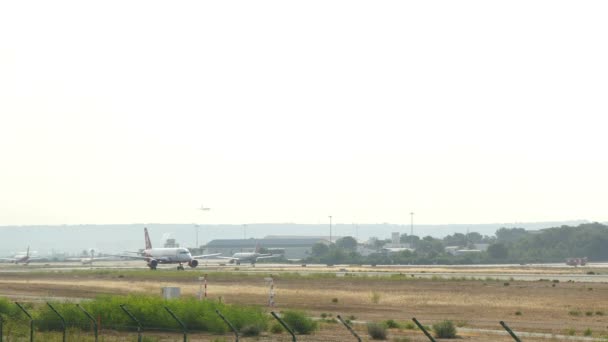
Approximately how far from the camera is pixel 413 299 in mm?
71188

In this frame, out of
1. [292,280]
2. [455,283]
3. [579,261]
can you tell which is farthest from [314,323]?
[579,261]

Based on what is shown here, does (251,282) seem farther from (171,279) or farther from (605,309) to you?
(605,309)

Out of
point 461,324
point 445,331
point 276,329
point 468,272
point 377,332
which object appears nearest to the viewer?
point 377,332

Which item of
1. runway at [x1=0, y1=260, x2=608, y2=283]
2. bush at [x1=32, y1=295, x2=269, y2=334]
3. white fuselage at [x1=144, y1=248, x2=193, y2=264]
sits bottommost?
bush at [x1=32, y1=295, x2=269, y2=334]

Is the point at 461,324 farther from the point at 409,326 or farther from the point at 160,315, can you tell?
the point at 160,315

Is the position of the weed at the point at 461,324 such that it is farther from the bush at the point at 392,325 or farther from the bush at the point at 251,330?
the bush at the point at 251,330

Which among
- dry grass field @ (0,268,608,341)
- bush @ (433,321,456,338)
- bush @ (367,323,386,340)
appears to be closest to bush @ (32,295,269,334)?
dry grass field @ (0,268,608,341)

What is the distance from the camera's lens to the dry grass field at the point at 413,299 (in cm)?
4728

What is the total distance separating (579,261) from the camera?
186 m

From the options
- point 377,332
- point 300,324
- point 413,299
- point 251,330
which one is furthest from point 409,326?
point 413,299

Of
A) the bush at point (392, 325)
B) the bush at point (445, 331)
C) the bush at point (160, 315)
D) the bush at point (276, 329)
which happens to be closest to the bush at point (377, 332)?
the bush at point (445, 331)

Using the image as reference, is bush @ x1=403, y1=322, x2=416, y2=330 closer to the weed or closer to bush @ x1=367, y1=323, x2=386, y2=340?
the weed

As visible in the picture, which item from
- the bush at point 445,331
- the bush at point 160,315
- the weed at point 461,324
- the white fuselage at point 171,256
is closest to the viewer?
the bush at point 445,331

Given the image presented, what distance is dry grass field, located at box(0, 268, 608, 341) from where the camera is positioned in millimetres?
47281
